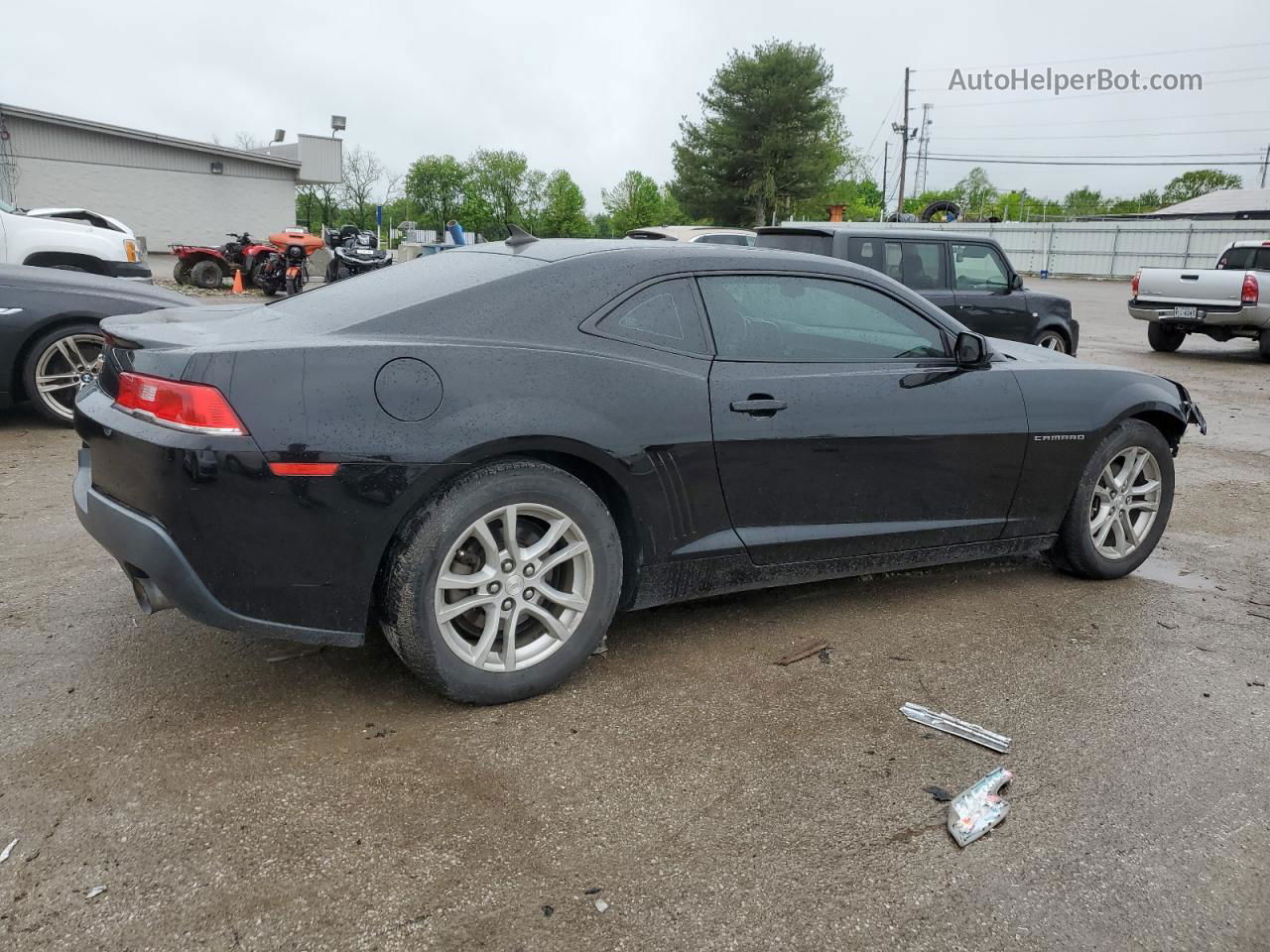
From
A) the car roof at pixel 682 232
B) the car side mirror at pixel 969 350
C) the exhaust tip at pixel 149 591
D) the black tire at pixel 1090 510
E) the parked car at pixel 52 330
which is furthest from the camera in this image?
the car roof at pixel 682 232

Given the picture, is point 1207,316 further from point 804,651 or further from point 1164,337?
point 804,651

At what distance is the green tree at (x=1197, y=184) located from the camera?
103875mm

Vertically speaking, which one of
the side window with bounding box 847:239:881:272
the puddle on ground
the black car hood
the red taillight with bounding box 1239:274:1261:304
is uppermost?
the side window with bounding box 847:239:881:272

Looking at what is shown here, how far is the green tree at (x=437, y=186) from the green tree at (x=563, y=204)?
958 centimetres

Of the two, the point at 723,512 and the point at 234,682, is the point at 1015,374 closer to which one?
the point at 723,512

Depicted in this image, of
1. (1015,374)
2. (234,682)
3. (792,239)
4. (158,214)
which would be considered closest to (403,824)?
(234,682)

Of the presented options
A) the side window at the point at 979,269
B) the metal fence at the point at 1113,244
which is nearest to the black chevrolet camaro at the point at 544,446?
the side window at the point at 979,269

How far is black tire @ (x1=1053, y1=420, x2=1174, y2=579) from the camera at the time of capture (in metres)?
4.44

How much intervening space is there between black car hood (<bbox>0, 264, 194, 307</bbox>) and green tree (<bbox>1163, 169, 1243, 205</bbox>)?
113997mm

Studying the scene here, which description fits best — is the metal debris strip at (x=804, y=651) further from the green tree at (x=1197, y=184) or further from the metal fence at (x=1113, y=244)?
the green tree at (x=1197, y=184)

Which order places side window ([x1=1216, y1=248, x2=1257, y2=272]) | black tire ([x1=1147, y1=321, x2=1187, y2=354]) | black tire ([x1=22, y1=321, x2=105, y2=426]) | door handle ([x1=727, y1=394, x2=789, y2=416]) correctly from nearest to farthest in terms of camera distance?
door handle ([x1=727, y1=394, x2=789, y2=416])
black tire ([x1=22, y1=321, x2=105, y2=426])
side window ([x1=1216, y1=248, x2=1257, y2=272])
black tire ([x1=1147, y1=321, x2=1187, y2=354])

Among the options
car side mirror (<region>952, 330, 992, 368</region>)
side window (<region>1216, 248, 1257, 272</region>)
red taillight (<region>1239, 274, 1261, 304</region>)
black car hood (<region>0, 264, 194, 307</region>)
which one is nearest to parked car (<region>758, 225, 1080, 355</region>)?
red taillight (<region>1239, 274, 1261, 304</region>)

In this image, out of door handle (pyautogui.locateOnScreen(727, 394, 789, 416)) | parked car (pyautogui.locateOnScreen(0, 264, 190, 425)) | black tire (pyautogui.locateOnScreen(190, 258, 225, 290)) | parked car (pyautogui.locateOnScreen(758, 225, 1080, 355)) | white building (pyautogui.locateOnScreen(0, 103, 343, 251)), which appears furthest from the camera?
white building (pyautogui.locateOnScreen(0, 103, 343, 251))

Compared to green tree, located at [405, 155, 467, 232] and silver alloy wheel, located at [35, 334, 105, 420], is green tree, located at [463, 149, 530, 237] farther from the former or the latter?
silver alloy wheel, located at [35, 334, 105, 420]
